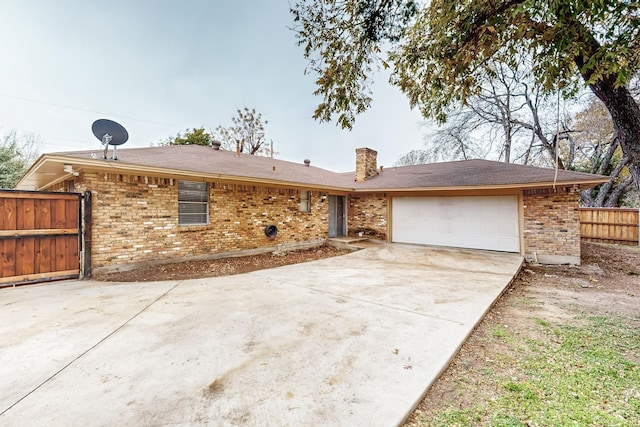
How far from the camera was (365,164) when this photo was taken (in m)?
12.3

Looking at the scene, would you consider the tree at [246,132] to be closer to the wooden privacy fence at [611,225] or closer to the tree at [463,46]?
the tree at [463,46]

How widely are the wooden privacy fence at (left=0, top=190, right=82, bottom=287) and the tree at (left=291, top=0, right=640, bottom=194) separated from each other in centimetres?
571

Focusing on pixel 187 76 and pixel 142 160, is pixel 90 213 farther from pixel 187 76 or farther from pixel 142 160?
pixel 187 76

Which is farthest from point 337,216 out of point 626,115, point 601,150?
point 601,150

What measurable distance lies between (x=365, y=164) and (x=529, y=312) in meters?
9.20

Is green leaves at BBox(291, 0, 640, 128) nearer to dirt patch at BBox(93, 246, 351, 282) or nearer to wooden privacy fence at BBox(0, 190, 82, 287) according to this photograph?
dirt patch at BBox(93, 246, 351, 282)

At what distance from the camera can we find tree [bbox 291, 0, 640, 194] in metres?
3.54

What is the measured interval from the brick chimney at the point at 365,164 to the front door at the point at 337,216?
146cm

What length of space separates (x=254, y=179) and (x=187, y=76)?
9.49m

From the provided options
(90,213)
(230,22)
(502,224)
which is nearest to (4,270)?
(90,213)

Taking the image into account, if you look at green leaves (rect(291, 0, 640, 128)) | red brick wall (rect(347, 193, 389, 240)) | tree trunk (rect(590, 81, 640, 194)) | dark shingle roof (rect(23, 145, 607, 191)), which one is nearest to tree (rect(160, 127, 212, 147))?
dark shingle roof (rect(23, 145, 607, 191))

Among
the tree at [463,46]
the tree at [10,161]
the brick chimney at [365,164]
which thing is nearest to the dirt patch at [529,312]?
the tree at [463,46]

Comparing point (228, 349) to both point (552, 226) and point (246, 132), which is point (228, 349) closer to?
point (552, 226)

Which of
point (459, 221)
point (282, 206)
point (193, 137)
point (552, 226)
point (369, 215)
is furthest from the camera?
point (193, 137)
